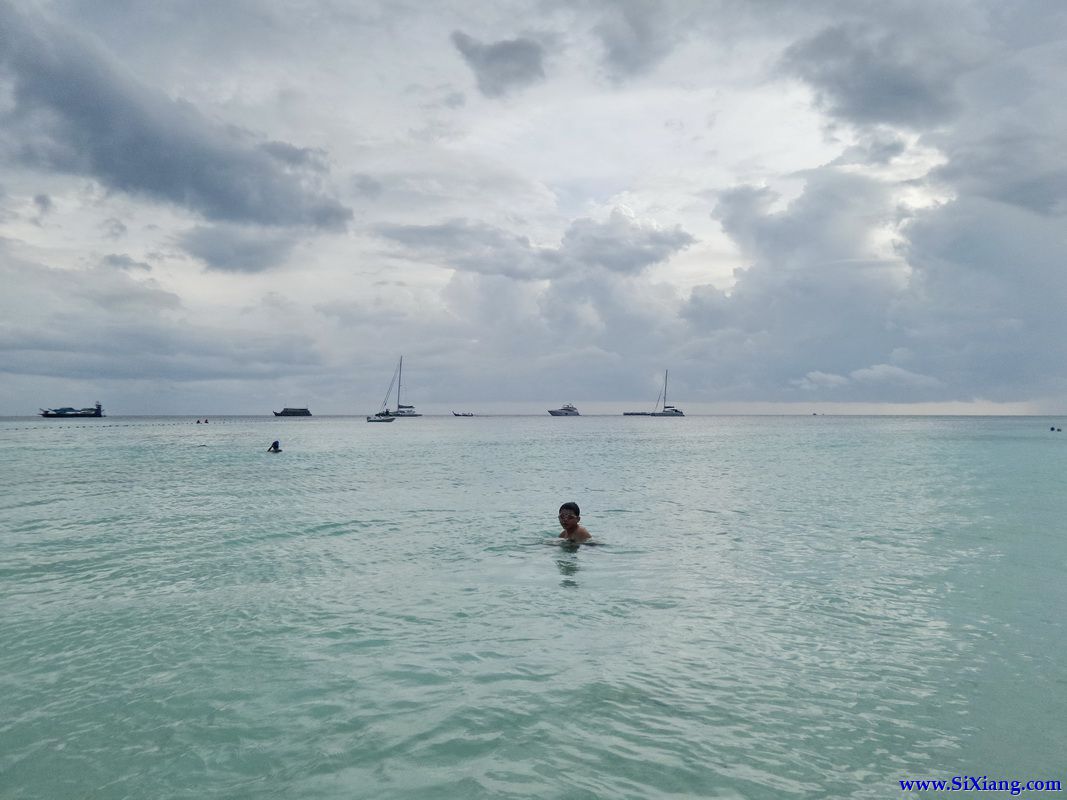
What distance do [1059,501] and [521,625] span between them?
107 feet

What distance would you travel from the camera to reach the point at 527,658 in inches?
392

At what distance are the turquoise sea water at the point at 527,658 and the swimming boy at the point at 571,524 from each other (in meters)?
0.85

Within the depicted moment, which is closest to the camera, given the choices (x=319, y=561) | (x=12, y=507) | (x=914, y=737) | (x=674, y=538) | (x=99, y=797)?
(x=99, y=797)

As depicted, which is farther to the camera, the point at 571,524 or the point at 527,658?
the point at 571,524

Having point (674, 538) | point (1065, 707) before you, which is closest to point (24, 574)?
point (674, 538)

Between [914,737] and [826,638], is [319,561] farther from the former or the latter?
[914,737]

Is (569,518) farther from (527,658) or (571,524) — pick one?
(527,658)

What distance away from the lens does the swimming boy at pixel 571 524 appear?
18.7 m

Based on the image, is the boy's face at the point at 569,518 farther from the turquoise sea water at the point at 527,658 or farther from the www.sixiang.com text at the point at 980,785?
the www.sixiang.com text at the point at 980,785

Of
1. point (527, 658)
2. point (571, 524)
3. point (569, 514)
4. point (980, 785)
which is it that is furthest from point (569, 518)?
point (980, 785)

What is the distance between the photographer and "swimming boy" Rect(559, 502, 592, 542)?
18719 mm

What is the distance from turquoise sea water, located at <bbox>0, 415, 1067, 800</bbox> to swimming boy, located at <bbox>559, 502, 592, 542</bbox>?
846 mm

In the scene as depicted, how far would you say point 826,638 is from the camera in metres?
10.8

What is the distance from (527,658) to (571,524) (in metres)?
9.03
